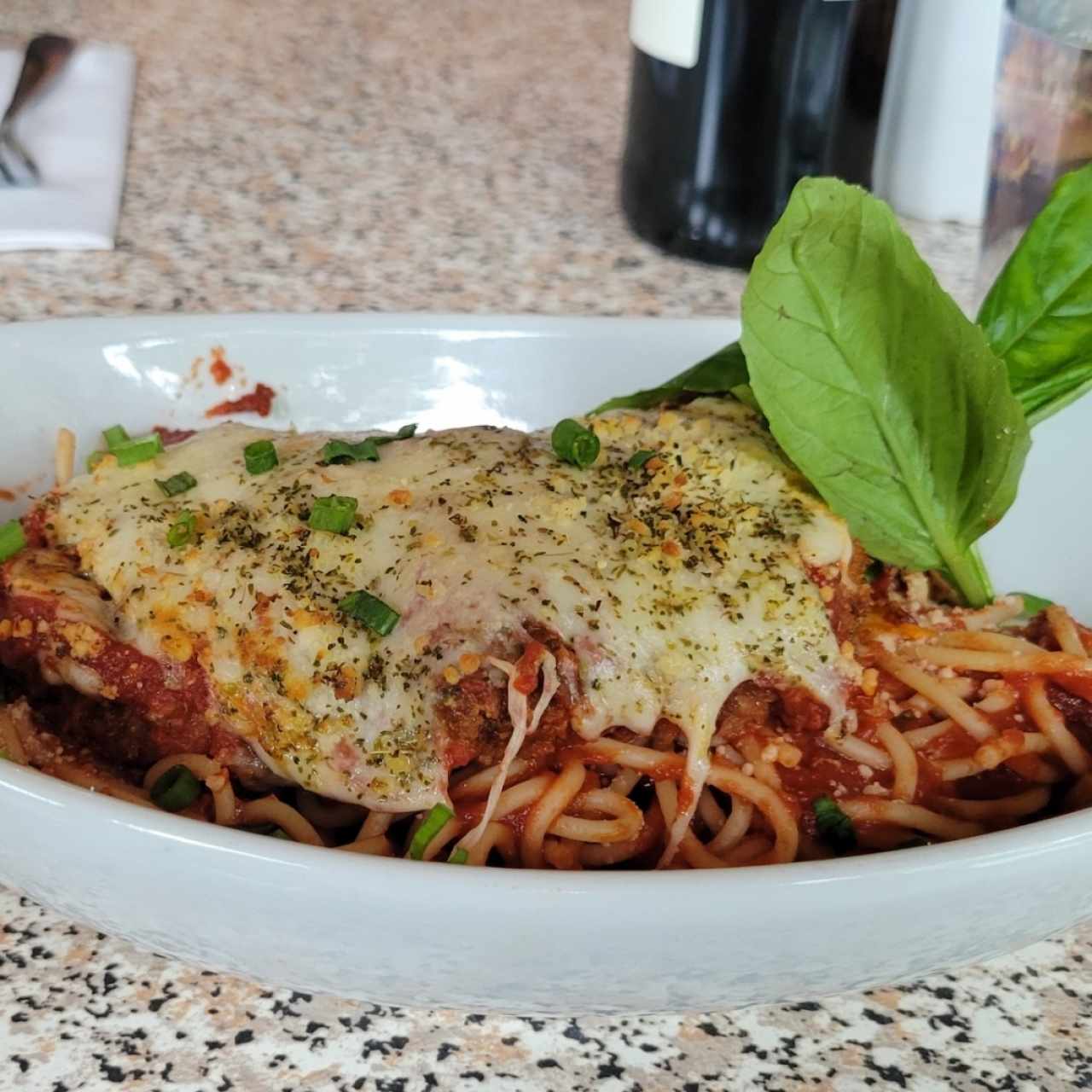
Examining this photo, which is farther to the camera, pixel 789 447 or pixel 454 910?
pixel 789 447

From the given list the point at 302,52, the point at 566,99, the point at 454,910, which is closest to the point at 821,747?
the point at 454,910

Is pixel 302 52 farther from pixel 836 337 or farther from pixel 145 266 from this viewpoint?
pixel 836 337

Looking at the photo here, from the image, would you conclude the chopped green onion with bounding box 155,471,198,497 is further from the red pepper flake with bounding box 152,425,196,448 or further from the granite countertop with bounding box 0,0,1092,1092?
the granite countertop with bounding box 0,0,1092,1092

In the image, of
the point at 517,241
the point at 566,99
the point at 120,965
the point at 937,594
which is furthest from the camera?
the point at 566,99

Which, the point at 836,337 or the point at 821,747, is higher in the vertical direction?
the point at 836,337

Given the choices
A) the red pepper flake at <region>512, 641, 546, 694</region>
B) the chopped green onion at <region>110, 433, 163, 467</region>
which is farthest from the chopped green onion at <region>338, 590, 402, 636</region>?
the chopped green onion at <region>110, 433, 163, 467</region>

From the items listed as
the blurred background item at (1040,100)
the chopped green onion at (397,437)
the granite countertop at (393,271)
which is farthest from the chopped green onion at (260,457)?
the blurred background item at (1040,100)

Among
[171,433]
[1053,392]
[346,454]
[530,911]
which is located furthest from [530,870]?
[171,433]
